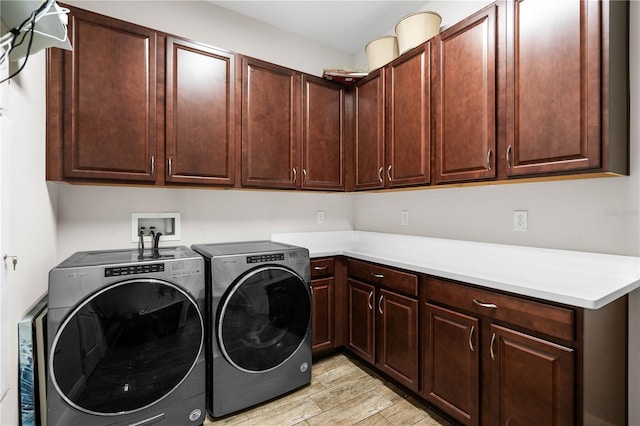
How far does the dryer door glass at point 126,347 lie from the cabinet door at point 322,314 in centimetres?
92

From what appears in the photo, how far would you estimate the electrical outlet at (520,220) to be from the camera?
1864 millimetres

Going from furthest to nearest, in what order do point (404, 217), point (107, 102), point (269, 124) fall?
point (404, 217) < point (269, 124) < point (107, 102)

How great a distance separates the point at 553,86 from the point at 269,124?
1.73m

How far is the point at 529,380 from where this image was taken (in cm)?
137

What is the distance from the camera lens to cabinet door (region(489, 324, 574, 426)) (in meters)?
1.27

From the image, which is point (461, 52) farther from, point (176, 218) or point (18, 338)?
point (18, 338)

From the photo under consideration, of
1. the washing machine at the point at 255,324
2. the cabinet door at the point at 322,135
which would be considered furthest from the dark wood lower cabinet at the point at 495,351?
the cabinet door at the point at 322,135

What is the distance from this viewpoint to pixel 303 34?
9.36 feet

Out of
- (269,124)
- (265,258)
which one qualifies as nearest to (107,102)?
(269,124)

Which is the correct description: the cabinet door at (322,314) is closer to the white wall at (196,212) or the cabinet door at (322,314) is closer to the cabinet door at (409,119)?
the white wall at (196,212)

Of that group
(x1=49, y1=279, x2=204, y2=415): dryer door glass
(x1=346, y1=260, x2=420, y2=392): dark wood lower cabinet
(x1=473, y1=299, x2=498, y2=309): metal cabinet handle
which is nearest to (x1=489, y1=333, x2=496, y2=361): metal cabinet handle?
(x1=473, y1=299, x2=498, y2=309): metal cabinet handle

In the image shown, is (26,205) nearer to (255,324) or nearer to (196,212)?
(196,212)

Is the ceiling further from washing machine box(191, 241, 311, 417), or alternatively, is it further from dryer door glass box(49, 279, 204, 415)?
dryer door glass box(49, 279, 204, 415)

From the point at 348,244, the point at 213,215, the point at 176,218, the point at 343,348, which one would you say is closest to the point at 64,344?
the point at 176,218
